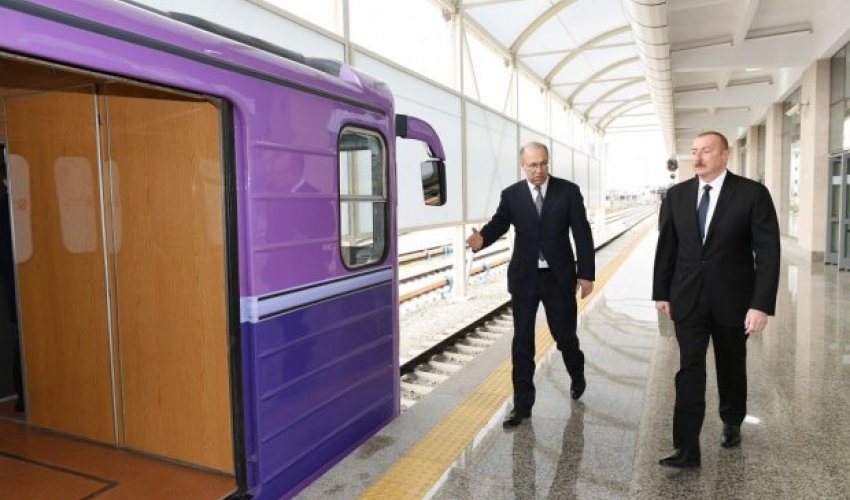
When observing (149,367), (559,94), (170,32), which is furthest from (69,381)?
(559,94)

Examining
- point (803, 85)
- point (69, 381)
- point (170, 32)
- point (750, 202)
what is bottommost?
point (69, 381)

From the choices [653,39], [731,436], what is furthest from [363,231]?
[653,39]

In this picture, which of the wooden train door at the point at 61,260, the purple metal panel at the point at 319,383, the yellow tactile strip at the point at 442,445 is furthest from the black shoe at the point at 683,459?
the wooden train door at the point at 61,260

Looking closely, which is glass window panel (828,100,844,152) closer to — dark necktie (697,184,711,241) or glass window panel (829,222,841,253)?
glass window panel (829,222,841,253)

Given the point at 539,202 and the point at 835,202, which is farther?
the point at 835,202

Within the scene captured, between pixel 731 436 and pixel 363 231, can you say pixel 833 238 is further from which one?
pixel 363 231

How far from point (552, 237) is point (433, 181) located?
923 millimetres

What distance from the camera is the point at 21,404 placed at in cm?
427

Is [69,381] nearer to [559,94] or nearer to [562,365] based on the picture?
[562,365]

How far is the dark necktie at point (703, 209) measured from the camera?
11.1 ft

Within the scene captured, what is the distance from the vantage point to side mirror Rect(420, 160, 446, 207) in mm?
4367

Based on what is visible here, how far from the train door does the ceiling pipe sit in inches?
254

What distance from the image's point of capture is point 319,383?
3.35 metres

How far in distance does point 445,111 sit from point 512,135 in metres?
4.02
